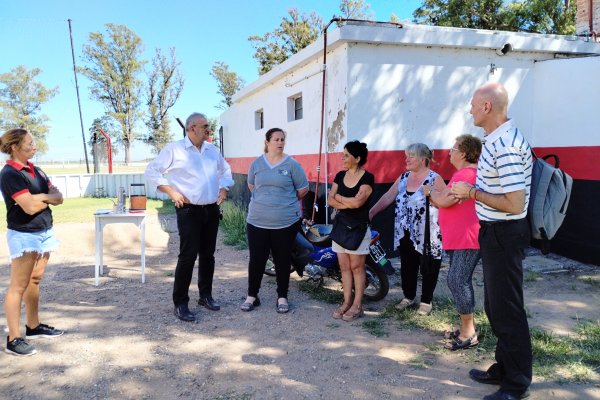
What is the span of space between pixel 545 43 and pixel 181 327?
20.7 feet

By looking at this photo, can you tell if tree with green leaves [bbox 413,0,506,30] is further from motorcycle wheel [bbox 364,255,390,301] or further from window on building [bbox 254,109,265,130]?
motorcycle wheel [bbox 364,255,390,301]

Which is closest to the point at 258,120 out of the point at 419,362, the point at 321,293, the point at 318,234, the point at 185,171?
the point at 318,234

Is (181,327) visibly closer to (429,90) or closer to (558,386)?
(558,386)

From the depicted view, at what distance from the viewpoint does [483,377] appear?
2990 mm

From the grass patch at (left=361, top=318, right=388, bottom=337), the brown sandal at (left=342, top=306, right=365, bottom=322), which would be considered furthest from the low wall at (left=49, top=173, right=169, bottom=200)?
the grass patch at (left=361, top=318, right=388, bottom=337)

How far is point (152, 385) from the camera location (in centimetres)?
303

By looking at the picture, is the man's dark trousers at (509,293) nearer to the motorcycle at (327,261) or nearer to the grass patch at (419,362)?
the grass patch at (419,362)

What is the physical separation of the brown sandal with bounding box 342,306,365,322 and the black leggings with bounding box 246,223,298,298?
694mm

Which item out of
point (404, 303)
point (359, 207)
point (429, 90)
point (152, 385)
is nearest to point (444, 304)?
point (404, 303)

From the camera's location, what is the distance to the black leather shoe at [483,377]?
9.72ft

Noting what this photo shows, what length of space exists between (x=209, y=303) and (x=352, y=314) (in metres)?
1.44

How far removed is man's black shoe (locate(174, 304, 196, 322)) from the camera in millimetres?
4168

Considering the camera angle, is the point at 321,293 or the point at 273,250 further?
the point at 321,293

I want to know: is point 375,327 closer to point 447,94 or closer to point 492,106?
point 492,106
